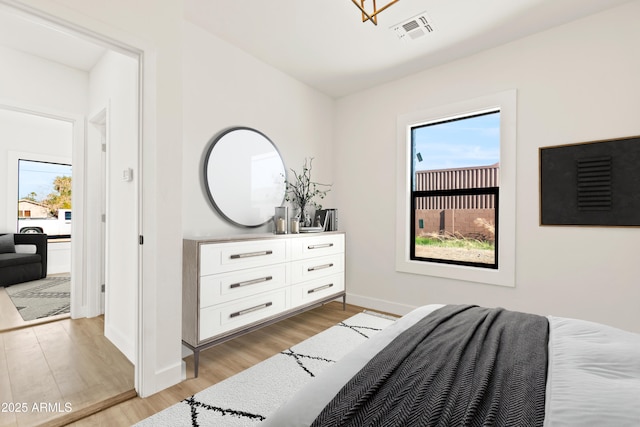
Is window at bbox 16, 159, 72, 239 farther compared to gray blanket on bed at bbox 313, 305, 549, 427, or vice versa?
window at bbox 16, 159, 72, 239

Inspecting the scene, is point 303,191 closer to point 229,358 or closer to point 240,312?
point 240,312

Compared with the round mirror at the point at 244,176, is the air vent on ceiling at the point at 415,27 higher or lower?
higher

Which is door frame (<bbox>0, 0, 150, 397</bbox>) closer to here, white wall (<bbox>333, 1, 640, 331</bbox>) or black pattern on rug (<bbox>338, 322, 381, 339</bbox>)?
black pattern on rug (<bbox>338, 322, 381, 339</bbox>)

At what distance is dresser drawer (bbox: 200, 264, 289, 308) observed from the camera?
7.00 ft

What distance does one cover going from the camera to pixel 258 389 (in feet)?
6.30

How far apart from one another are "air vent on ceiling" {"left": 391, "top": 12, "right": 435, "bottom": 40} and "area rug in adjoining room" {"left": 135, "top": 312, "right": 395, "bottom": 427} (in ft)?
8.46

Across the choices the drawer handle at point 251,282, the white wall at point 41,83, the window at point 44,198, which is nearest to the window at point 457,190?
the drawer handle at point 251,282

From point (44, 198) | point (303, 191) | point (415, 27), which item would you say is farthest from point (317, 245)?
point (44, 198)

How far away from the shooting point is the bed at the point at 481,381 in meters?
0.70

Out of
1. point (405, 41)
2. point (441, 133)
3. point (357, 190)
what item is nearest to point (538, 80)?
point (441, 133)

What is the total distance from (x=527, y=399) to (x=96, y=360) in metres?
2.72

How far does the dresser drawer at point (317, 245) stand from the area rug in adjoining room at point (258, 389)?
75cm

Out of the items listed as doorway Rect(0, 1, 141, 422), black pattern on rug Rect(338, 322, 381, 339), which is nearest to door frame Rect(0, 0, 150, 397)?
doorway Rect(0, 1, 141, 422)

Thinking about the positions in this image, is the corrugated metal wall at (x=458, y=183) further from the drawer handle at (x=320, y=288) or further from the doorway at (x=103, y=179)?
the doorway at (x=103, y=179)
